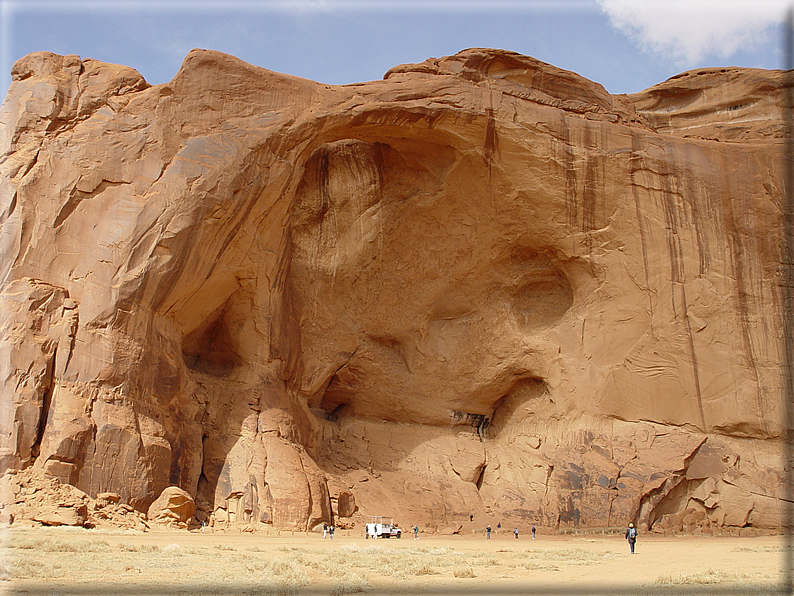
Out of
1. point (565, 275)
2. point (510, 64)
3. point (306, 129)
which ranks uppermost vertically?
point (510, 64)

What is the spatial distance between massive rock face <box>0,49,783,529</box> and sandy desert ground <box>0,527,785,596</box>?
11.6ft

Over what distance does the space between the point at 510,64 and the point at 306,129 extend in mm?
6698

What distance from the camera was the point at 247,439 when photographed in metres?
18.1

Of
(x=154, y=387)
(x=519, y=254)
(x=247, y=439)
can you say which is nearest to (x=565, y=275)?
(x=519, y=254)

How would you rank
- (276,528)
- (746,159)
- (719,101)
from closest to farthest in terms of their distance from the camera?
1. (276,528)
2. (746,159)
3. (719,101)

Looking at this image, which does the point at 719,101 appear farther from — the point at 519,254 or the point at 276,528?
the point at 276,528

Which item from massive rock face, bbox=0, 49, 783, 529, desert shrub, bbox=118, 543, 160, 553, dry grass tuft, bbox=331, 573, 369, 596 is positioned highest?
massive rock face, bbox=0, 49, 783, 529

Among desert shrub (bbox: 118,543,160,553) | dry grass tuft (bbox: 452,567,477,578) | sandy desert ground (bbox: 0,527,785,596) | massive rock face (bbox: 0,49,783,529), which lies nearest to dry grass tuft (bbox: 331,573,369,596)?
sandy desert ground (bbox: 0,527,785,596)

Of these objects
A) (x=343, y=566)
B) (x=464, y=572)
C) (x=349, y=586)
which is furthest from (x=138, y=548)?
(x=464, y=572)

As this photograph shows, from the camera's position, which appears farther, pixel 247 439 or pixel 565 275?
pixel 565 275

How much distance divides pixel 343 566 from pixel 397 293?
→ 491 inches

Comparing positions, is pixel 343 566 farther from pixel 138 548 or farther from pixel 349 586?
pixel 138 548

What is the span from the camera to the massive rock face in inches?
664

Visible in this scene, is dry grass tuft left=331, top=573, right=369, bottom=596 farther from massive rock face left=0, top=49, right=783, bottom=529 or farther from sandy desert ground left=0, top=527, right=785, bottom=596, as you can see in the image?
massive rock face left=0, top=49, right=783, bottom=529
